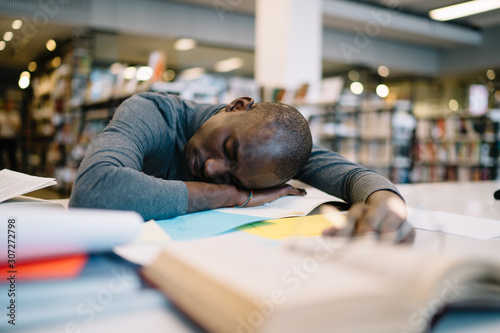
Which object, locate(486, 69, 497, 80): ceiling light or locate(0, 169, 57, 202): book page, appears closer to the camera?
locate(0, 169, 57, 202): book page

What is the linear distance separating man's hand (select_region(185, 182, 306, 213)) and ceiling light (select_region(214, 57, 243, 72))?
8.19 meters

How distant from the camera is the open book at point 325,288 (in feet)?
1.05

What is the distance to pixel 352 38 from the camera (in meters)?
8.27

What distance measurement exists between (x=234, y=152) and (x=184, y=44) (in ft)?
23.6

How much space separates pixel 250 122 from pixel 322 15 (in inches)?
253

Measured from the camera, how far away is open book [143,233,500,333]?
319 mm

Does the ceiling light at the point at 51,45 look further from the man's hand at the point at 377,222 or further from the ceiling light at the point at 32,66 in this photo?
the man's hand at the point at 377,222

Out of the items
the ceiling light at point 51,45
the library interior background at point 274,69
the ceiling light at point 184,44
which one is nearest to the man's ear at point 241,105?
the library interior background at point 274,69

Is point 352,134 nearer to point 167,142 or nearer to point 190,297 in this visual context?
point 167,142

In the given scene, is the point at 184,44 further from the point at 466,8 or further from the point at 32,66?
the point at 466,8

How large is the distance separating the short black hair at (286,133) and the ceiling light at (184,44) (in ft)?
21.2

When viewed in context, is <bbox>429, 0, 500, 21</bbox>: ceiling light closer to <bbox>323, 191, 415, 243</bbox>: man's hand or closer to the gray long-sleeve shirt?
the gray long-sleeve shirt

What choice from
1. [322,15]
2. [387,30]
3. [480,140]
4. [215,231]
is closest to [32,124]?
[322,15]

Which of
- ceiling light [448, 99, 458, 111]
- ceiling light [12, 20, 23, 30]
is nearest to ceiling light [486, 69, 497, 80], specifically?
ceiling light [448, 99, 458, 111]
